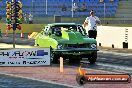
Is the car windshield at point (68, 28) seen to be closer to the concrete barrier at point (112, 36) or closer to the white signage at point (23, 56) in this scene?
the white signage at point (23, 56)

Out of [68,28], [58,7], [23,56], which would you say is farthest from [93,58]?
[58,7]

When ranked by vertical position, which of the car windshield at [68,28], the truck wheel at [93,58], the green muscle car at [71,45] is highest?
the car windshield at [68,28]

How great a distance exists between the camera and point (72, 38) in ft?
57.6

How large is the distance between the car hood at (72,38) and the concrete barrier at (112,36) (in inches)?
350

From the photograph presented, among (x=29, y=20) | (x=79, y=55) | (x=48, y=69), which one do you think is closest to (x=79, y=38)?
(x=79, y=55)

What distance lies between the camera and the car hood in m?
17.4

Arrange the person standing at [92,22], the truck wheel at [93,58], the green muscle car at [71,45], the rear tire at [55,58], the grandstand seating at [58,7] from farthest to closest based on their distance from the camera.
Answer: the grandstand seating at [58,7] → the person standing at [92,22] → the truck wheel at [93,58] → the rear tire at [55,58] → the green muscle car at [71,45]

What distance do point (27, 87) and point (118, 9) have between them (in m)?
49.6

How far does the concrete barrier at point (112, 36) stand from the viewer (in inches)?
1057

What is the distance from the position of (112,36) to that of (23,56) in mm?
12473

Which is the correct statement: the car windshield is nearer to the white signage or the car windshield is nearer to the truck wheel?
the truck wheel

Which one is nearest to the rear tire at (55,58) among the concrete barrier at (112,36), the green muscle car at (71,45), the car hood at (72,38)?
the green muscle car at (71,45)

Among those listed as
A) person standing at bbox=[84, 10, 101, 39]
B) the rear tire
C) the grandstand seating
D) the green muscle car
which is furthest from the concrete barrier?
the grandstand seating

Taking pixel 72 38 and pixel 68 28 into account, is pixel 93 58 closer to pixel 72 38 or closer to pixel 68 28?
pixel 72 38
